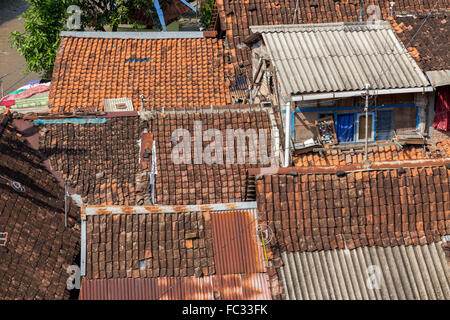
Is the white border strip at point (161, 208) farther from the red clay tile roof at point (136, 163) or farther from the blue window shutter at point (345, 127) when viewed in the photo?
the blue window shutter at point (345, 127)

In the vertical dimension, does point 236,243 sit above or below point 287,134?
below

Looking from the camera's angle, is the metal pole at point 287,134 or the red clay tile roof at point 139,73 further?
the red clay tile roof at point 139,73

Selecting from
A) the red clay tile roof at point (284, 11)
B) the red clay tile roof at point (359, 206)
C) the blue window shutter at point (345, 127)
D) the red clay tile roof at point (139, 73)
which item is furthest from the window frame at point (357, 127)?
the red clay tile roof at point (284, 11)

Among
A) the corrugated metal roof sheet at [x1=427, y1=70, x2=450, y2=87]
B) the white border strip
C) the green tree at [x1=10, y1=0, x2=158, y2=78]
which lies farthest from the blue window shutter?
the green tree at [x1=10, y1=0, x2=158, y2=78]

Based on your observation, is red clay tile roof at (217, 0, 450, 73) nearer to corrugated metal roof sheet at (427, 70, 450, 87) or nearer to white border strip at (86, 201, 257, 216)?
corrugated metal roof sheet at (427, 70, 450, 87)

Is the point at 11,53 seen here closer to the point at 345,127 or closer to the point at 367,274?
the point at 345,127

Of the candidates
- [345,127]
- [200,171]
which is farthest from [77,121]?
[345,127]

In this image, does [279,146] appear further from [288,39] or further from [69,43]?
[69,43]
